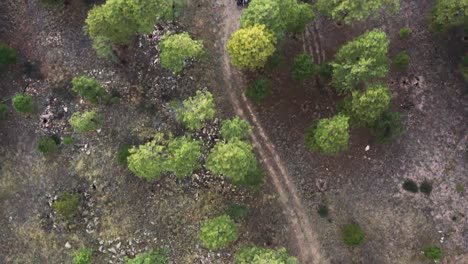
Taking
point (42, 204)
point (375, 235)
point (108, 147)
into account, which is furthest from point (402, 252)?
point (42, 204)

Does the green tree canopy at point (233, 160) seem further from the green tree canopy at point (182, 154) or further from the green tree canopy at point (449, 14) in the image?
the green tree canopy at point (449, 14)

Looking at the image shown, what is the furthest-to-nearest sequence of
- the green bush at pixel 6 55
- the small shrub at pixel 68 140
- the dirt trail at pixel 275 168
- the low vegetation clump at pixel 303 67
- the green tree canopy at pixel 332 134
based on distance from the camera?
the small shrub at pixel 68 140
the dirt trail at pixel 275 168
the green bush at pixel 6 55
the low vegetation clump at pixel 303 67
the green tree canopy at pixel 332 134

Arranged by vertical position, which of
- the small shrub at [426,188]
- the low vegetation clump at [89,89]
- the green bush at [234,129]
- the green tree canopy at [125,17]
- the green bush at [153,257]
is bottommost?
the small shrub at [426,188]

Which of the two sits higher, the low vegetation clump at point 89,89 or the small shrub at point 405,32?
the low vegetation clump at point 89,89

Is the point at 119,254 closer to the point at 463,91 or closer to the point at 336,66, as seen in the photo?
the point at 336,66

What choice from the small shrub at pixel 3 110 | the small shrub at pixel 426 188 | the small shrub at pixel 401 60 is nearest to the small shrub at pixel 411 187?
the small shrub at pixel 426 188

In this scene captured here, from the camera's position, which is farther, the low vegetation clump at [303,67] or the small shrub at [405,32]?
the small shrub at [405,32]

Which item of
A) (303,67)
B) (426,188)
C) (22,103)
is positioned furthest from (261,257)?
(22,103)

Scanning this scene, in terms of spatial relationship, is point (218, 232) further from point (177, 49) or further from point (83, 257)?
point (177, 49)
